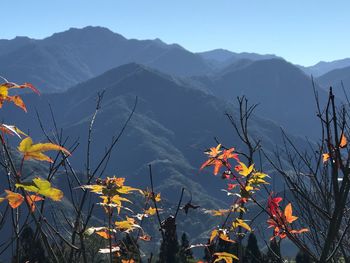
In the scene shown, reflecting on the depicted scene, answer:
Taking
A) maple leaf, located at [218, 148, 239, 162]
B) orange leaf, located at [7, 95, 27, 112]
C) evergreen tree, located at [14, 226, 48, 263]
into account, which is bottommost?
evergreen tree, located at [14, 226, 48, 263]

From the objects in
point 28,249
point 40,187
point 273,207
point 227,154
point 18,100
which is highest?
point 18,100

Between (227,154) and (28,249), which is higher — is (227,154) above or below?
above

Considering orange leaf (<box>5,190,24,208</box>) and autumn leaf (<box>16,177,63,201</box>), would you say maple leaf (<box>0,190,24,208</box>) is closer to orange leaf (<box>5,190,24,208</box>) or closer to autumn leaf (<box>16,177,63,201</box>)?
orange leaf (<box>5,190,24,208</box>)

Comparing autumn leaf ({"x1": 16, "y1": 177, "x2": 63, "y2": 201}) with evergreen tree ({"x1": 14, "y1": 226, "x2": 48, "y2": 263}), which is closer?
autumn leaf ({"x1": 16, "y1": 177, "x2": 63, "y2": 201})

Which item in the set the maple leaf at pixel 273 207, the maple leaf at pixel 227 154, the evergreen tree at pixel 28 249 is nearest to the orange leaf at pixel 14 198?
the evergreen tree at pixel 28 249

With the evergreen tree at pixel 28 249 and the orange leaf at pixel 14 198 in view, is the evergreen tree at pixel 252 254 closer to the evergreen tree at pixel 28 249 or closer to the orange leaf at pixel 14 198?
the evergreen tree at pixel 28 249

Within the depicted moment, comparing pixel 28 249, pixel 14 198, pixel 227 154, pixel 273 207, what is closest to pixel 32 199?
pixel 14 198

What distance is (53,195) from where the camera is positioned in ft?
6.70

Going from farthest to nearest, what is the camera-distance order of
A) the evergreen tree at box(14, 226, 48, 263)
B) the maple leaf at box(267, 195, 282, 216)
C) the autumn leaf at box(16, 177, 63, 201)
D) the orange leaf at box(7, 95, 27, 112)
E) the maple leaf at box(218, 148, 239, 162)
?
the maple leaf at box(218, 148, 239, 162) < the evergreen tree at box(14, 226, 48, 263) < the maple leaf at box(267, 195, 282, 216) < the orange leaf at box(7, 95, 27, 112) < the autumn leaf at box(16, 177, 63, 201)

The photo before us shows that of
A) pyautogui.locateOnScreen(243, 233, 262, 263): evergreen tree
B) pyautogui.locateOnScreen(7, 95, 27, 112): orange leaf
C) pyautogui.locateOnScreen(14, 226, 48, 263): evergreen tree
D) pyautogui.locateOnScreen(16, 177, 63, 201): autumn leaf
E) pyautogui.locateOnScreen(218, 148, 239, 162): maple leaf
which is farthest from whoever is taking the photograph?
pyautogui.locateOnScreen(243, 233, 262, 263): evergreen tree

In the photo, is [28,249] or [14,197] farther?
[28,249]

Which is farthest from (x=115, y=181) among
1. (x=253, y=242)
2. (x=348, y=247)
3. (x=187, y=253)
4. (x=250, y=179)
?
(x=253, y=242)

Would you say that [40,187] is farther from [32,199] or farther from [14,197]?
[32,199]

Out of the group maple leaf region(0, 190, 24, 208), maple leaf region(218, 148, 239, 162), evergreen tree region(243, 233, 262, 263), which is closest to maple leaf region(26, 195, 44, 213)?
maple leaf region(0, 190, 24, 208)
